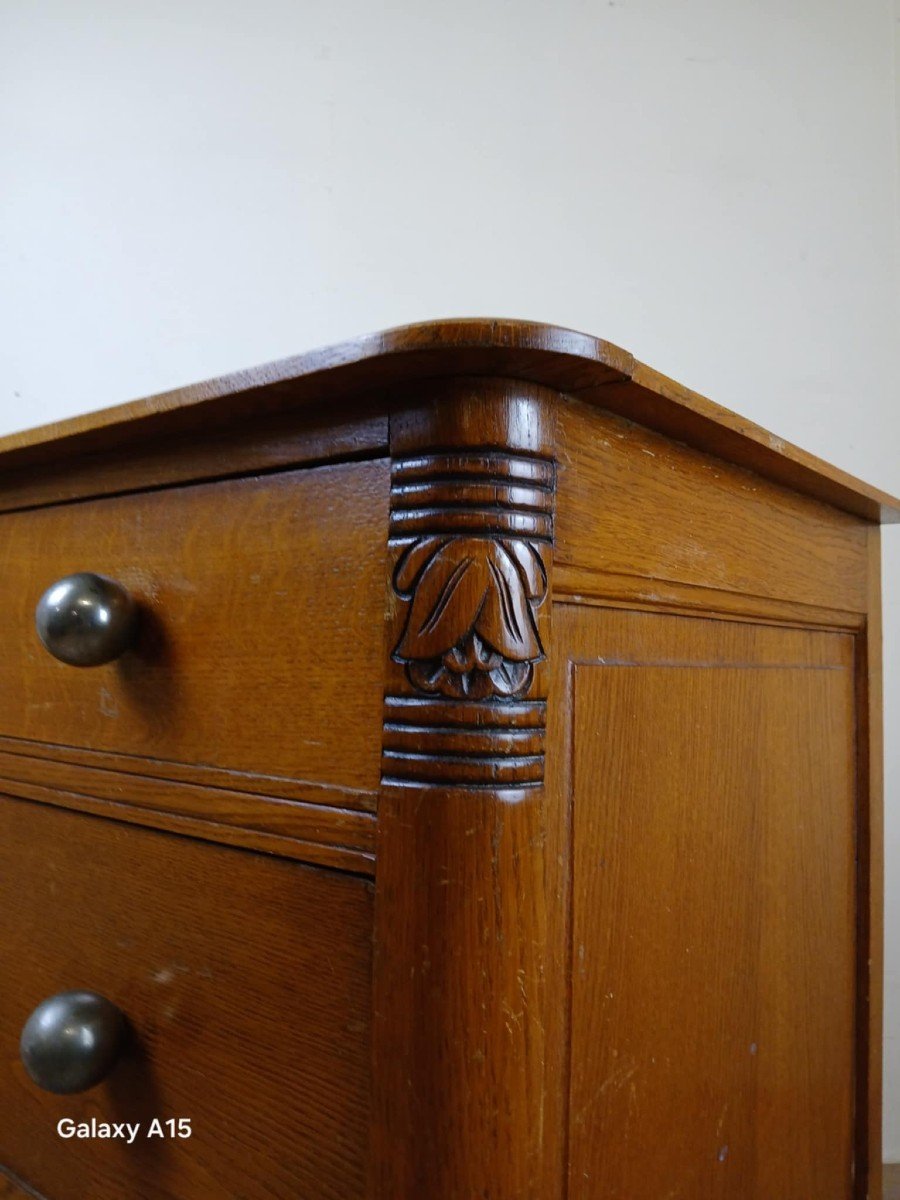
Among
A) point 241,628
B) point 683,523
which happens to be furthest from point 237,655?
point 683,523

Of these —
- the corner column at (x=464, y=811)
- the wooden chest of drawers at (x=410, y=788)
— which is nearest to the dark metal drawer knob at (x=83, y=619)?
the wooden chest of drawers at (x=410, y=788)

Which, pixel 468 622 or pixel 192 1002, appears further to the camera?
pixel 192 1002

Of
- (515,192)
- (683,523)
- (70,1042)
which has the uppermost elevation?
(515,192)

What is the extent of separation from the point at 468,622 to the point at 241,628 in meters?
0.13

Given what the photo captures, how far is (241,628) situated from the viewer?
434 mm

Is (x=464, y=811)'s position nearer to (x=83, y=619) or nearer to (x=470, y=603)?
(x=470, y=603)

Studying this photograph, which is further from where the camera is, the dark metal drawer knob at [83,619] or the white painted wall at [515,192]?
the white painted wall at [515,192]

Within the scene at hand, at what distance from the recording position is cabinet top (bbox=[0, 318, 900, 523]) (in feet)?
1.10

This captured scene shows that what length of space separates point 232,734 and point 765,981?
0.36 metres

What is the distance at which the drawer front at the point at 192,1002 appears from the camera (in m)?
0.39

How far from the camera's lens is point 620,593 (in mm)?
443

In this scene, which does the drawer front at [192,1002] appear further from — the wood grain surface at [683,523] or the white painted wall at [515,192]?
the white painted wall at [515,192]

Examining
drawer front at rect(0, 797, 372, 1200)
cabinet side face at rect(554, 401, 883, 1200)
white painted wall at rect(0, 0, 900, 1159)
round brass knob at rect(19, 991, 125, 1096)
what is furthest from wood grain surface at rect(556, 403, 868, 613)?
white painted wall at rect(0, 0, 900, 1159)

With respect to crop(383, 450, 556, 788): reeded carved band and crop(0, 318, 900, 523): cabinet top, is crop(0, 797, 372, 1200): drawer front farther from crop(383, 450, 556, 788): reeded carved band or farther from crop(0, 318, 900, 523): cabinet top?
crop(0, 318, 900, 523): cabinet top
